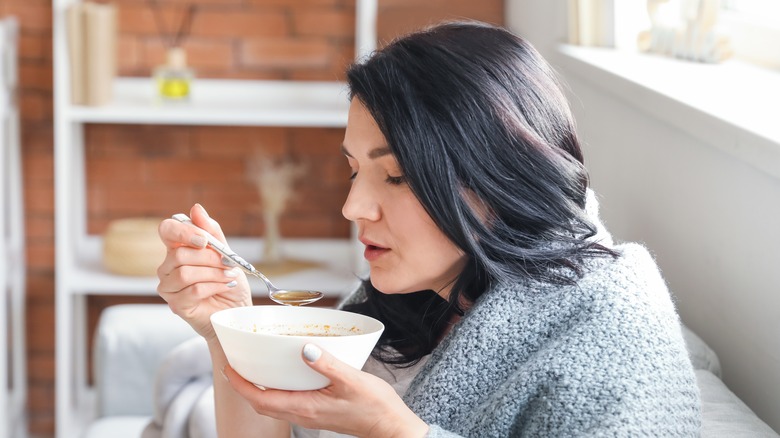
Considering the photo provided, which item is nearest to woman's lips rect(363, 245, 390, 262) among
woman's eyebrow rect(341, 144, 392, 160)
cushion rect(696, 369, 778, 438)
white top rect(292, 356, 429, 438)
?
woman's eyebrow rect(341, 144, 392, 160)

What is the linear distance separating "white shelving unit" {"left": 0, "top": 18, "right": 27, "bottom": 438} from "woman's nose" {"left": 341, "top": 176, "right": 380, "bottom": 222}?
5.82 feet

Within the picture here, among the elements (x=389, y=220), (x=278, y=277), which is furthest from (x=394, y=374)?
(x=278, y=277)

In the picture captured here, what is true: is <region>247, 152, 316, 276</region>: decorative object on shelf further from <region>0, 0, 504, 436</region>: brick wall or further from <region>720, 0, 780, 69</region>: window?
<region>720, 0, 780, 69</region>: window

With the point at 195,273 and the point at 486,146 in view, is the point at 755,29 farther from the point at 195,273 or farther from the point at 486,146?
the point at 195,273

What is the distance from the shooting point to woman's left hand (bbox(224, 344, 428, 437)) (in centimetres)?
92

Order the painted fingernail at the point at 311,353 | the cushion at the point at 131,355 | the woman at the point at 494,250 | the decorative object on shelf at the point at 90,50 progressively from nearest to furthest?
the painted fingernail at the point at 311,353
the woman at the point at 494,250
the cushion at the point at 131,355
the decorative object on shelf at the point at 90,50

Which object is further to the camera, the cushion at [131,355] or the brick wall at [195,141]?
the brick wall at [195,141]

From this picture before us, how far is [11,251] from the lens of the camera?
2863mm

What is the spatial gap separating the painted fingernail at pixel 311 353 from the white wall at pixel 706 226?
558 mm

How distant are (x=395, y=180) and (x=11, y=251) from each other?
6.67 ft

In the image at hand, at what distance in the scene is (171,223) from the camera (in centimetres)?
119

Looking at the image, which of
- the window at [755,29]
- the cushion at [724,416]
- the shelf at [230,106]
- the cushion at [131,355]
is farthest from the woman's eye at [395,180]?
the shelf at [230,106]

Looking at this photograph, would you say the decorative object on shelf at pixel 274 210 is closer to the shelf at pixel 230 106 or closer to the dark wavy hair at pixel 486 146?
the shelf at pixel 230 106

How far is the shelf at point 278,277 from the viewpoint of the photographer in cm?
272
